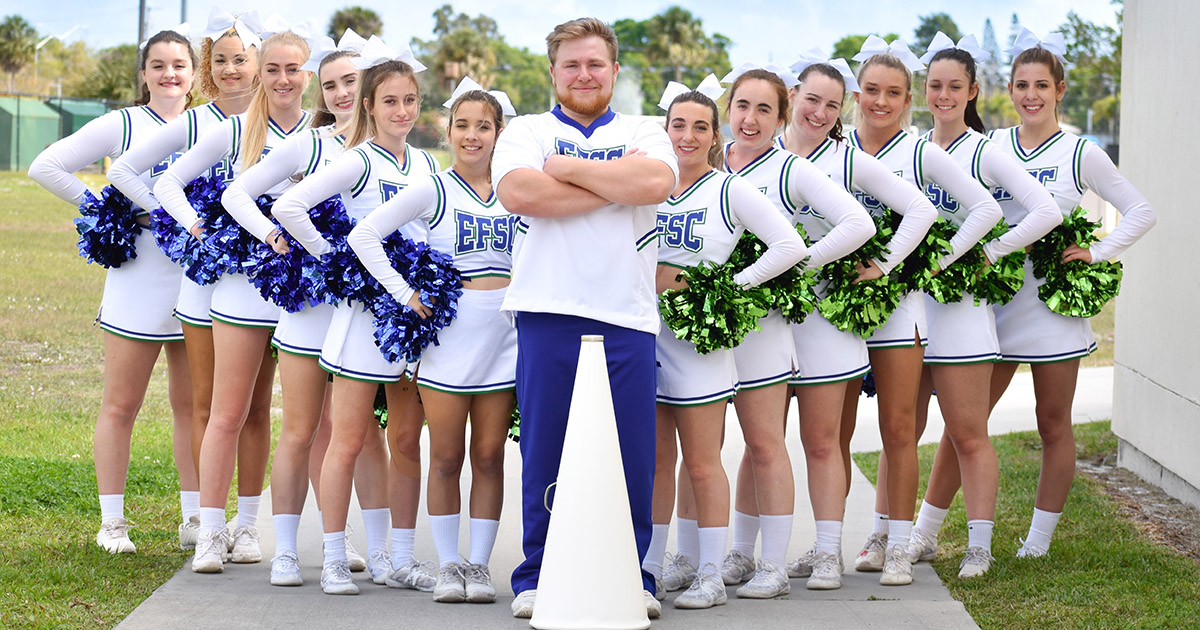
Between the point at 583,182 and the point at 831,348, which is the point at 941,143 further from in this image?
the point at 583,182

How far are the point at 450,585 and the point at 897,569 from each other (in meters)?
1.72

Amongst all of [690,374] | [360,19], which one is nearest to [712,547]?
[690,374]

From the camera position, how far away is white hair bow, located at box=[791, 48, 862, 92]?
5113mm

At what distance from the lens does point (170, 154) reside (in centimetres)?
525

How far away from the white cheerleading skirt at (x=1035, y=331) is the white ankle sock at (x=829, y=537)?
1.11 m

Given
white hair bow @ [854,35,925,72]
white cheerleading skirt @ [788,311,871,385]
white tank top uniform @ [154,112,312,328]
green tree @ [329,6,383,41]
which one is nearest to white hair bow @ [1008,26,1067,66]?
white hair bow @ [854,35,925,72]

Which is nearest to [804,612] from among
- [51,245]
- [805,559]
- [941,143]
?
[805,559]

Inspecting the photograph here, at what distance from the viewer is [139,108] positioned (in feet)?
17.9

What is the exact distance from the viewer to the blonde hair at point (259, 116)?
5031 millimetres

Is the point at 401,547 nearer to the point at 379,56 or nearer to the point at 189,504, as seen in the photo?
the point at 189,504

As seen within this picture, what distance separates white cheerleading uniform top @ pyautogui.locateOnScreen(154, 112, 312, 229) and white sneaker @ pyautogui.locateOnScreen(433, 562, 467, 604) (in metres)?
1.61

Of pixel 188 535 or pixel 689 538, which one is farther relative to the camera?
pixel 188 535

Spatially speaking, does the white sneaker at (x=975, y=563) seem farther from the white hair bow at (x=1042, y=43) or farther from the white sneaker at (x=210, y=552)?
the white sneaker at (x=210, y=552)

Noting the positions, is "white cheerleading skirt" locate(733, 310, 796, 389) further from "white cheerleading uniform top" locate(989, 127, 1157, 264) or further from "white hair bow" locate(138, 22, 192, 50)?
"white hair bow" locate(138, 22, 192, 50)
